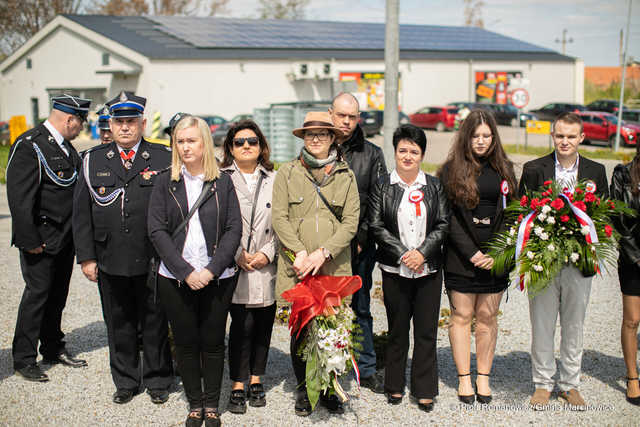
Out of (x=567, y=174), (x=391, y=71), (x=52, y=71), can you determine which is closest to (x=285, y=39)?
(x=52, y=71)

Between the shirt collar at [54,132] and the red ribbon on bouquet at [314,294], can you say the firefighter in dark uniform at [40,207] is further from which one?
the red ribbon on bouquet at [314,294]

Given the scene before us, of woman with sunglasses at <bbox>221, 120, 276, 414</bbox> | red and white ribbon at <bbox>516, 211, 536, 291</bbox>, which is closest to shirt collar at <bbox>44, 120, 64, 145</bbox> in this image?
woman with sunglasses at <bbox>221, 120, 276, 414</bbox>

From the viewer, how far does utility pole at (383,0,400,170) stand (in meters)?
8.36

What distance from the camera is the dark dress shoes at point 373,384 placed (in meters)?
4.77

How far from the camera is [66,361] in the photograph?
17.2 feet

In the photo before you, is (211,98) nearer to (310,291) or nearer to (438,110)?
(438,110)

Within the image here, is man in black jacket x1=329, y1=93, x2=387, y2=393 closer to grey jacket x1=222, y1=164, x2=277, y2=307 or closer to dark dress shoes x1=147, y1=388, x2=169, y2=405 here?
grey jacket x1=222, y1=164, x2=277, y2=307

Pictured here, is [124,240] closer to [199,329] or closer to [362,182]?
[199,329]

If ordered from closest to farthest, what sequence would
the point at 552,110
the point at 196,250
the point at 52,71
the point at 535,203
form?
the point at 196,250 < the point at 535,203 < the point at 552,110 < the point at 52,71

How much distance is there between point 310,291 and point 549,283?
1.73m

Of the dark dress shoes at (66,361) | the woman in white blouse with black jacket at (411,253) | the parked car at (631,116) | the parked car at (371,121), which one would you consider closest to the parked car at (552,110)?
the parked car at (631,116)

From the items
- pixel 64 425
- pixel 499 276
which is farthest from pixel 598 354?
pixel 64 425

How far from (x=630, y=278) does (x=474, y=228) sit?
126cm

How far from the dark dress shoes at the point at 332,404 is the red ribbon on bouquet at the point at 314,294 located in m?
0.61
